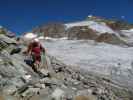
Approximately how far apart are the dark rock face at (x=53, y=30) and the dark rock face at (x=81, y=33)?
4.02 ft

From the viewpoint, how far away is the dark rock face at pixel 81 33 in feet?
125

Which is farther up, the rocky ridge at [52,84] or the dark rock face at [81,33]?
the dark rock face at [81,33]

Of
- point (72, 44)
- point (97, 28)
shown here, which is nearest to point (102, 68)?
point (72, 44)

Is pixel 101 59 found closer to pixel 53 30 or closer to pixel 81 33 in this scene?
pixel 81 33

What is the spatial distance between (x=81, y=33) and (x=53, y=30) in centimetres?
492

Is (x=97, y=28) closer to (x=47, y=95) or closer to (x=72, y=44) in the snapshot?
(x=72, y=44)

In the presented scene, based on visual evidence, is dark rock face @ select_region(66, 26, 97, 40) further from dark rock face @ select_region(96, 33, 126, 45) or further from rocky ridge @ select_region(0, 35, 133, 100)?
rocky ridge @ select_region(0, 35, 133, 100)

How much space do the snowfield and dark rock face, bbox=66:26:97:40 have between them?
1025cm

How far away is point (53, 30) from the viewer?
42.3 metres

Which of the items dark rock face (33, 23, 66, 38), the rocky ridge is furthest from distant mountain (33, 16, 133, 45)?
the rocky ridge

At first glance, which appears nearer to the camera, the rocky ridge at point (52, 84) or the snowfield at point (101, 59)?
the rocky ridge at point (52, 84)

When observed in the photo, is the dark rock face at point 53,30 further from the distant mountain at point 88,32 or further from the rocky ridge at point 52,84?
the rocky ridge at point 52,84

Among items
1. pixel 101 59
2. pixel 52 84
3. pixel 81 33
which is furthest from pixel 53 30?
pixel 52 84

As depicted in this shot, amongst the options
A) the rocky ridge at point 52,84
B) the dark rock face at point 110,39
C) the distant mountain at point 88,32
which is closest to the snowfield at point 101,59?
the rocky ridge at point 52,84
